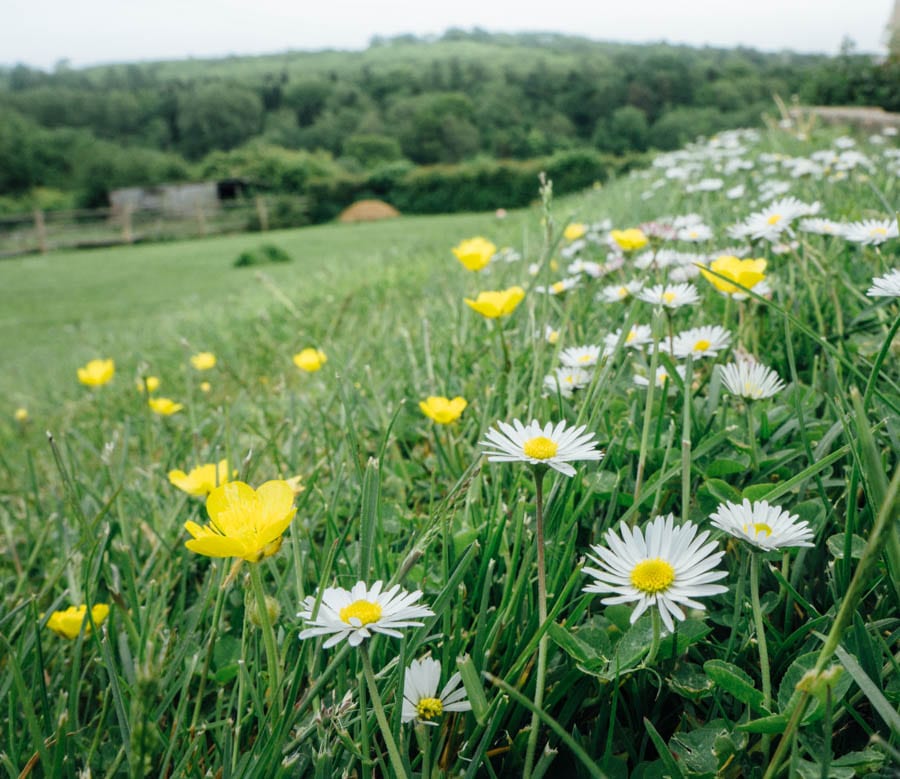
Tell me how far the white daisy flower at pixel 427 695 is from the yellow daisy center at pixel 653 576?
14 centimetres

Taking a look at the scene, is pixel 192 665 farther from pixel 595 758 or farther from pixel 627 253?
pixel 627 253

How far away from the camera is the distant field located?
A: 13.0 feet

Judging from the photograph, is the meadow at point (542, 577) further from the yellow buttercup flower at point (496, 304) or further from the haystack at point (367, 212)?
the haystack at point (367, 212)

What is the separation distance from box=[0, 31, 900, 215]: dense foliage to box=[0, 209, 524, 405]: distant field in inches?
530

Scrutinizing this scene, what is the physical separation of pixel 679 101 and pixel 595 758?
126 feet

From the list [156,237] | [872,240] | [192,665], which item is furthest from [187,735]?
[156,237]

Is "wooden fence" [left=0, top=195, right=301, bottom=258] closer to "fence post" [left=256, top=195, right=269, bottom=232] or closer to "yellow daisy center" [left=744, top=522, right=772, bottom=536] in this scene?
"fence post" [left=256, top=195, right=269, bottom=232]

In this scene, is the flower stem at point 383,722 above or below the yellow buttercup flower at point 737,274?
below

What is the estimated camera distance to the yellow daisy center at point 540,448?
48 cm

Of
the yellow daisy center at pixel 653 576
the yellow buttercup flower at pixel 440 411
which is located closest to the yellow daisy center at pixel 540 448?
the yellow daisy center at pixel 653 576

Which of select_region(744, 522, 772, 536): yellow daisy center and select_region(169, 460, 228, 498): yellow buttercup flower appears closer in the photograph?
select_region(744, 522, 772, 536): yellow daisy center

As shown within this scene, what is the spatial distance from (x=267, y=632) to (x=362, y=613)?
2.5 inches

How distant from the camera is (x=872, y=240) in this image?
0.83 metres

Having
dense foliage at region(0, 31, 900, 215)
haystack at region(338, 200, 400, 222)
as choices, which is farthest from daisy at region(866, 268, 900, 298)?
dense foliage at region(0, 31, 900, 215)
